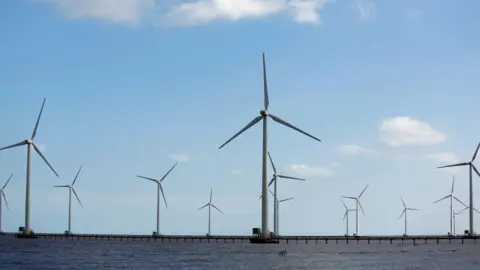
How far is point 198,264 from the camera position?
99.9 metres

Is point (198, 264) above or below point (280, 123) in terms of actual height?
below

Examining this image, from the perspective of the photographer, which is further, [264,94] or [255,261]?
[264,94]

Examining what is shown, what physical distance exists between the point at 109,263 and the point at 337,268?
3033 cm

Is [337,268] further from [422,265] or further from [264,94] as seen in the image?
[264,94]

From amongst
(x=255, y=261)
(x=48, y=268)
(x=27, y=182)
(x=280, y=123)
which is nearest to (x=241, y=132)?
(x=280, y=123)

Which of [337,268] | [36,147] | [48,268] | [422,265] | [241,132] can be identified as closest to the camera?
[48,268]

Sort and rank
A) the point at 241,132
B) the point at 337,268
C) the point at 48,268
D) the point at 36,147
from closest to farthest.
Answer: the point at 48,268, the point at 337,268, the point at 241,132, the point at 36,147

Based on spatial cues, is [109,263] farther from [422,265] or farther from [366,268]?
[422,265]

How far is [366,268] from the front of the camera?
9588cm

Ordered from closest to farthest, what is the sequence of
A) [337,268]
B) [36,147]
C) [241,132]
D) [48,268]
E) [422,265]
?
[48,268]
[337,268]
[422,265]
[241,132]
[36,147]

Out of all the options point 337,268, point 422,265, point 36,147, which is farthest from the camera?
point 36,147

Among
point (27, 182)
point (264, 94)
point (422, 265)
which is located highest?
point (264, 94)

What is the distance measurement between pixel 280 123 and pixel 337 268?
188ft

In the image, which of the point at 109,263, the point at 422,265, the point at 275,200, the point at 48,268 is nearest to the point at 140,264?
the point at 109,263
